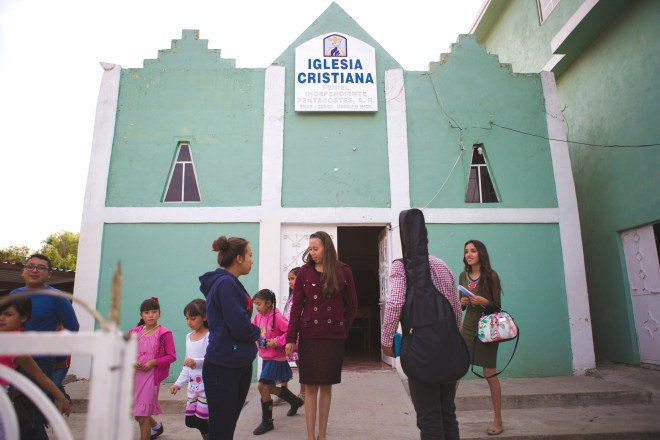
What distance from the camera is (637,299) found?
23.8ft

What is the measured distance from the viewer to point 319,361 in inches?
140

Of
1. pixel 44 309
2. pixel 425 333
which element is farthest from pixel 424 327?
pixel 44 309

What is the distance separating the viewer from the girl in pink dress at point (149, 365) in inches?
157

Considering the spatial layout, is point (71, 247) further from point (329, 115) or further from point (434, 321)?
point (434, 321)

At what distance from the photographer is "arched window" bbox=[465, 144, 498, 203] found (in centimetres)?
786

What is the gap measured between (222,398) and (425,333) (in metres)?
1.46

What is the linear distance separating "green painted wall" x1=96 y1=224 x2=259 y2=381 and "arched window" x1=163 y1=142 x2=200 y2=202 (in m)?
0.60

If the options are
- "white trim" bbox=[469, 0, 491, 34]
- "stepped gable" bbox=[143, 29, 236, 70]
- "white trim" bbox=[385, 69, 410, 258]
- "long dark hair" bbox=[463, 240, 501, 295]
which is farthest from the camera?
"white trim" bbox=[469, 0, 491, 34]

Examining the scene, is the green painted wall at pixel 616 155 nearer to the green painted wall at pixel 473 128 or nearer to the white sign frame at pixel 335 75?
the green painted wall at pixel 473 128

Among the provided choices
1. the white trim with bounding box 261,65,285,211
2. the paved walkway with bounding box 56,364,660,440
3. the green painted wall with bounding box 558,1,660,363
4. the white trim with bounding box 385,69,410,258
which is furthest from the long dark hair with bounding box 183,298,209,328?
the green painted wall with bounding box 558,1,660,363

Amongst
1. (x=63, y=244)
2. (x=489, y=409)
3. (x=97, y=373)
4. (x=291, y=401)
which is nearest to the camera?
(x=97, y=373)

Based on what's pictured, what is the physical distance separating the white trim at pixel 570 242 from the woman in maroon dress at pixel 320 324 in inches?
207

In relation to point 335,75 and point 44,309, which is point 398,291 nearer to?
point 44,309

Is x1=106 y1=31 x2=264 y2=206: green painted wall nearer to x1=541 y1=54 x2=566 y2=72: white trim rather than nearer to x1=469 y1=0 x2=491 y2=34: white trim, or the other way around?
x1=541 y1=54 x2=566 y2=72: white trim
